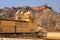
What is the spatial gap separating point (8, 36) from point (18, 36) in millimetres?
479

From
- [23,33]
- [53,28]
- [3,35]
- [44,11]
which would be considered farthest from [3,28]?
[44,11]

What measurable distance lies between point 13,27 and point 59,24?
39.4 ft

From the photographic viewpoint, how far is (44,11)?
72.0 feet

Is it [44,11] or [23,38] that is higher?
[44,11]

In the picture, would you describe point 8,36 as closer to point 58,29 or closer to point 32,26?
point 32,26

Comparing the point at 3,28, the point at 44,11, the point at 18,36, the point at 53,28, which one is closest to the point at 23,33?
the point at 18,36

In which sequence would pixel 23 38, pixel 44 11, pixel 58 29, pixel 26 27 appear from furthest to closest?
pixel 44 11 → pixel 58 29 → pixel 26 27 → pixel 23 38

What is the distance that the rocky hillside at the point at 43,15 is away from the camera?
64.2 feet

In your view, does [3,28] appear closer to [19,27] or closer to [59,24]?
[19,27]

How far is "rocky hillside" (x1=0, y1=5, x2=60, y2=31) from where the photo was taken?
770 inches

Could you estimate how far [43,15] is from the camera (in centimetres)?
2134

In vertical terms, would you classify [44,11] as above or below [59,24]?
above

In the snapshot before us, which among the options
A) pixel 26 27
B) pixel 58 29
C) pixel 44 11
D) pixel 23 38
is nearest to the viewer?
pixel 23 38

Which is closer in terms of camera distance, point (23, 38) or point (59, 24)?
point (23, 38)
